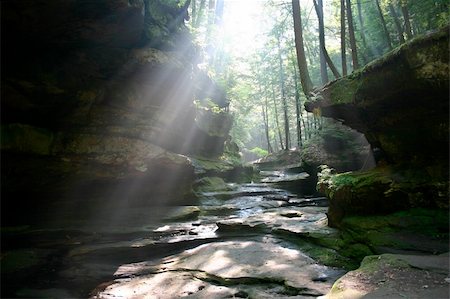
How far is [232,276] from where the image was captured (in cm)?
653

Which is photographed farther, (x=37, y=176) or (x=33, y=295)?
(x=37, y=176)

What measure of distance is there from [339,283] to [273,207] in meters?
9.01

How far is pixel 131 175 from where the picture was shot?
45.2 feet

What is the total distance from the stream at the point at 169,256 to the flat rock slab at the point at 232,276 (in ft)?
0.07

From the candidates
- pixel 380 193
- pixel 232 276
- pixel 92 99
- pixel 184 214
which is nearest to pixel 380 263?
pixel 380 193

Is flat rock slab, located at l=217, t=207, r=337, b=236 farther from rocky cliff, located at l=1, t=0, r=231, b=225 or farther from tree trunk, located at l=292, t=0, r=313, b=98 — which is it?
rocky cliff, located at l=1, t=0, r=231, b=225

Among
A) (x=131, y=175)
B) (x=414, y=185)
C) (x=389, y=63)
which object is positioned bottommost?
(x=414, y=185)

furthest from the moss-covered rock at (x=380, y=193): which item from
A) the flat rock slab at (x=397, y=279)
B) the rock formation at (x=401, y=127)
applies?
the flat rock slab at (x=397, y=279)

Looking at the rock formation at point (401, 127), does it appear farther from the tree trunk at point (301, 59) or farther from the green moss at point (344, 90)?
the tree trunk at point (301, 59)

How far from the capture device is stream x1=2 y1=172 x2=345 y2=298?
20.8 ft

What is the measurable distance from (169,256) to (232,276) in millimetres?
2802

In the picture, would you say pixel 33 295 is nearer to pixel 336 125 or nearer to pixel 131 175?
pixel 131 175

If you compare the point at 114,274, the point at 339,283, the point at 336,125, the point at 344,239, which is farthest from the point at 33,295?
the point at 336,125

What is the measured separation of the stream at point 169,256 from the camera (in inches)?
249
